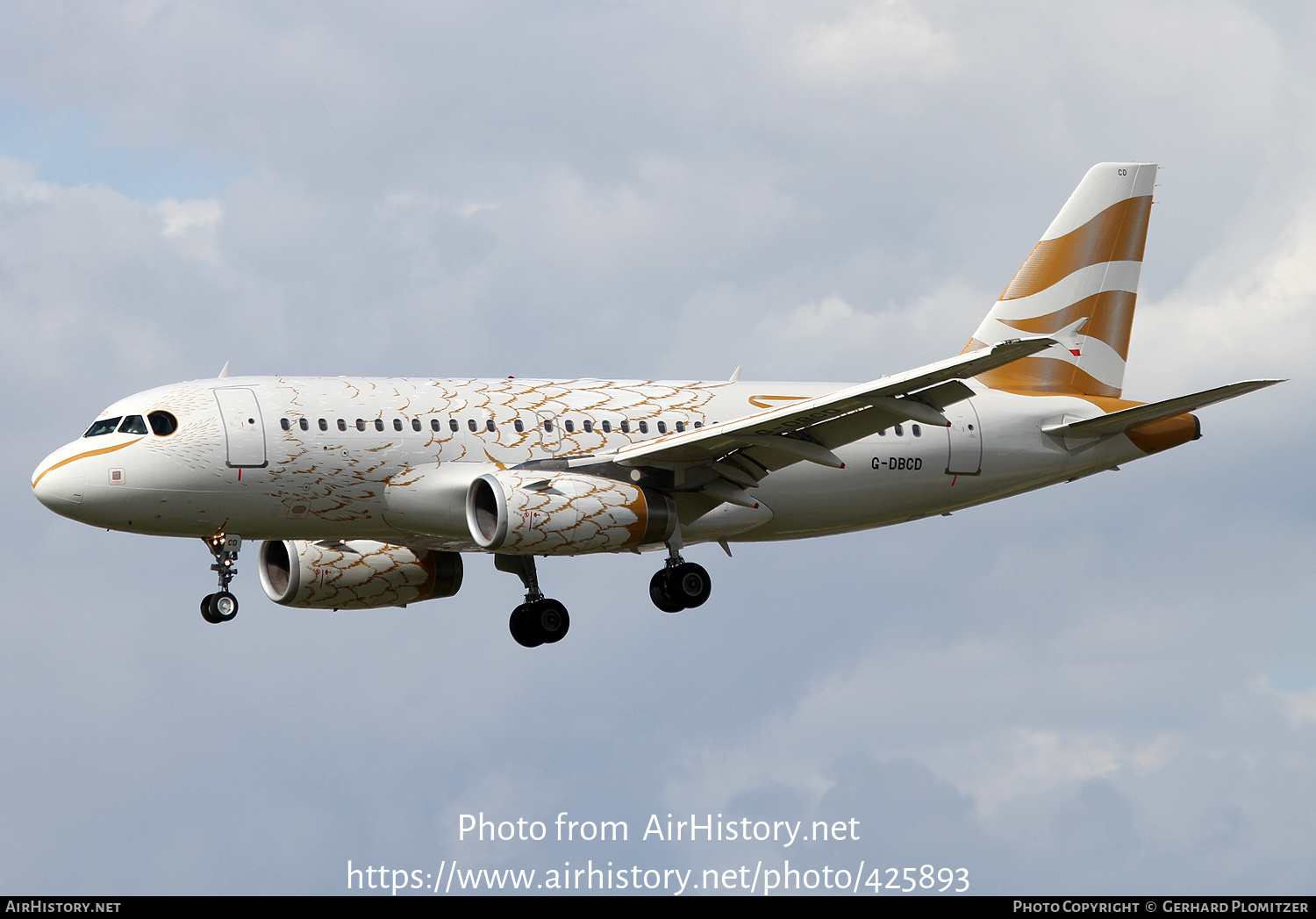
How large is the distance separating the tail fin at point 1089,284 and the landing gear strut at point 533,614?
12.9 meters

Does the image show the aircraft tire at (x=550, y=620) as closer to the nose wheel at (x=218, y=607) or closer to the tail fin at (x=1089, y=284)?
the nose wheel at (x=218, y=607)

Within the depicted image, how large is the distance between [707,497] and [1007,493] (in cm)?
860

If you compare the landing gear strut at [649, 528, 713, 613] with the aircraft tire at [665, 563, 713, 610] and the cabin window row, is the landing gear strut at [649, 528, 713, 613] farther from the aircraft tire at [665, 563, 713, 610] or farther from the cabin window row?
the cabin window row

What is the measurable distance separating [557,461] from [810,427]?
548 centimetres

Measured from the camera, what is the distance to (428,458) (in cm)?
3769

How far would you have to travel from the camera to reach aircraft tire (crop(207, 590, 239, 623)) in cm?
3725

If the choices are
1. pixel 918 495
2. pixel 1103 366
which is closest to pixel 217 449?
pixel 918 495

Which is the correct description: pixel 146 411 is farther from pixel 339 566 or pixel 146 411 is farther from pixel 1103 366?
pixel 1103 366

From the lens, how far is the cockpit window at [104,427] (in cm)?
3688

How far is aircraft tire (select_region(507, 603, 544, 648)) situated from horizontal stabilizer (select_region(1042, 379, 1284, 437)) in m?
13.4

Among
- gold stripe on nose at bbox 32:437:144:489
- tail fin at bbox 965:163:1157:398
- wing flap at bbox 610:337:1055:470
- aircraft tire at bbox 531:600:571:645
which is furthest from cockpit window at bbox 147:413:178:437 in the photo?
tail fin at bbox 965:163:1157:398

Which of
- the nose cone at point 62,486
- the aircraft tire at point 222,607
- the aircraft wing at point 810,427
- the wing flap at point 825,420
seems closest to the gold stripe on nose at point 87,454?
the nose cone at point 62,486
